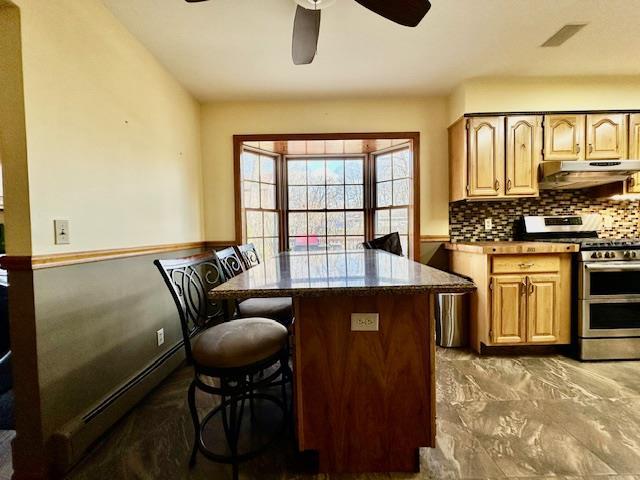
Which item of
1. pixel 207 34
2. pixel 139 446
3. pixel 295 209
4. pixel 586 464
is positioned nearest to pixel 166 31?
pixel 207 34

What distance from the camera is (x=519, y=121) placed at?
8.71 ft

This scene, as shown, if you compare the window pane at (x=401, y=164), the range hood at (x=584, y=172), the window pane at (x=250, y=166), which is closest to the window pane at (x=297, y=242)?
the window pane at (x=250, y=166)

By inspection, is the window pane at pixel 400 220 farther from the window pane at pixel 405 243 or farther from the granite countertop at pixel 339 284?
the granite countertop at pixel 339 284

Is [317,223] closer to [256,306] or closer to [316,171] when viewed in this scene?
[316,171]

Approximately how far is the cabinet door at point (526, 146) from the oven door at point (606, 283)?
80 centimetres

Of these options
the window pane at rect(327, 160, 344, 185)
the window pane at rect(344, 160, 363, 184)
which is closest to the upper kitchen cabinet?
the window pane at rect(344, 160, 363, 184)

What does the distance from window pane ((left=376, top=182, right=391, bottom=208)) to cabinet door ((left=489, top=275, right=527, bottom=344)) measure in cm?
143

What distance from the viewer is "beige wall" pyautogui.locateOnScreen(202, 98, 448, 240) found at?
304 centimetres

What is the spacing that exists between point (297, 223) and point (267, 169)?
2.40 feet

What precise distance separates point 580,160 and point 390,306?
8.93ft

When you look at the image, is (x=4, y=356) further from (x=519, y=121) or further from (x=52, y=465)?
(x=519, y=121)

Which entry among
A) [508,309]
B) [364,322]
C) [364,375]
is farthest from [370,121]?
[364,375]

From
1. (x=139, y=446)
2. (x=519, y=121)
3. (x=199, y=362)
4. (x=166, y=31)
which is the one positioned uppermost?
(x=166, y=31)

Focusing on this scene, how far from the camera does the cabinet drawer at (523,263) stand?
7.74 ft
